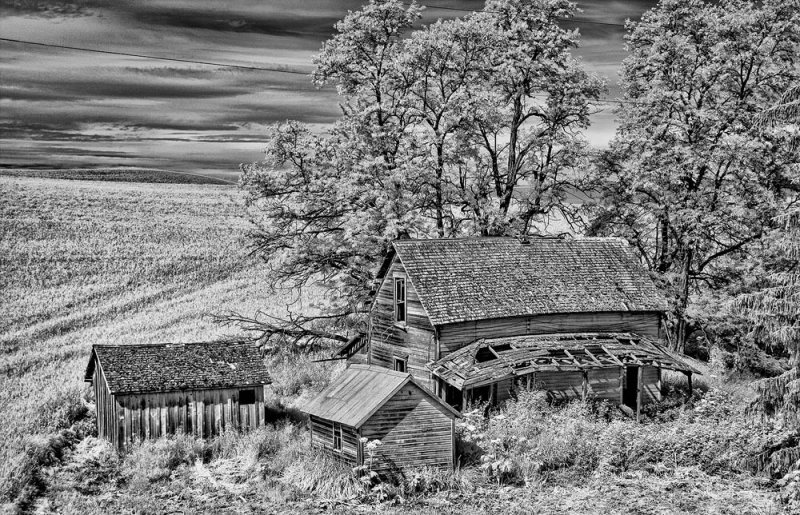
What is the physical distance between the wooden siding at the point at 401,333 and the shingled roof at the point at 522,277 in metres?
0.89

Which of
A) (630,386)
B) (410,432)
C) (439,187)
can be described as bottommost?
(630,386)

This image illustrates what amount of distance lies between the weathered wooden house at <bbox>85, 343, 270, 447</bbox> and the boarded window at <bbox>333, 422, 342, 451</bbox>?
452 cm

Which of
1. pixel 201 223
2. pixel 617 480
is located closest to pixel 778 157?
pixel 617 480

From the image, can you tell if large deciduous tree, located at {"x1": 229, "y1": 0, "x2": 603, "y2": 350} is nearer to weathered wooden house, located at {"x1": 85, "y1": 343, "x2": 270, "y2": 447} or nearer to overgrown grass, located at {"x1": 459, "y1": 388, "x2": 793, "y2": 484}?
weathered wooden house, located at {"x1": 85, "y1": 343, "x2": 270, "y2": 447}

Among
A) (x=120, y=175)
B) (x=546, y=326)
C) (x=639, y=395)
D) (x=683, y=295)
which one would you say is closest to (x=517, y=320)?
(x=546, y=326)

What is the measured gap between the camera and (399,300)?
99.5 ft

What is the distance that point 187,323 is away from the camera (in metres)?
41.1

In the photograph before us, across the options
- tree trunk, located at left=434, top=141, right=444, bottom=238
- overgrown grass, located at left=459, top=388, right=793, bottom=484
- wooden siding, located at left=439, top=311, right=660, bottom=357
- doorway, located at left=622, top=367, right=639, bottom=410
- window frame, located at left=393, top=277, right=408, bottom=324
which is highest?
tree trunk, located at left=434, top=141, right=444, bottom=238

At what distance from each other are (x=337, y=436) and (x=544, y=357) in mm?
8420

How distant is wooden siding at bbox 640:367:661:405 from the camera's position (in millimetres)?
30428

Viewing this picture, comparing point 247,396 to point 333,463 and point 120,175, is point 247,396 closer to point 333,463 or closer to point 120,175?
point 333,463

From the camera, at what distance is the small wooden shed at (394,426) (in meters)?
21.6

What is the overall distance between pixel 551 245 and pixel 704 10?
463 inches

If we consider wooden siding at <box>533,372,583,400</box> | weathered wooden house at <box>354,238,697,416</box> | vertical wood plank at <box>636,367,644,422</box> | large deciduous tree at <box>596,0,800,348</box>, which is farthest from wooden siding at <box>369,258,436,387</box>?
large deciduous tree at <box>596,0,800,348</box>
